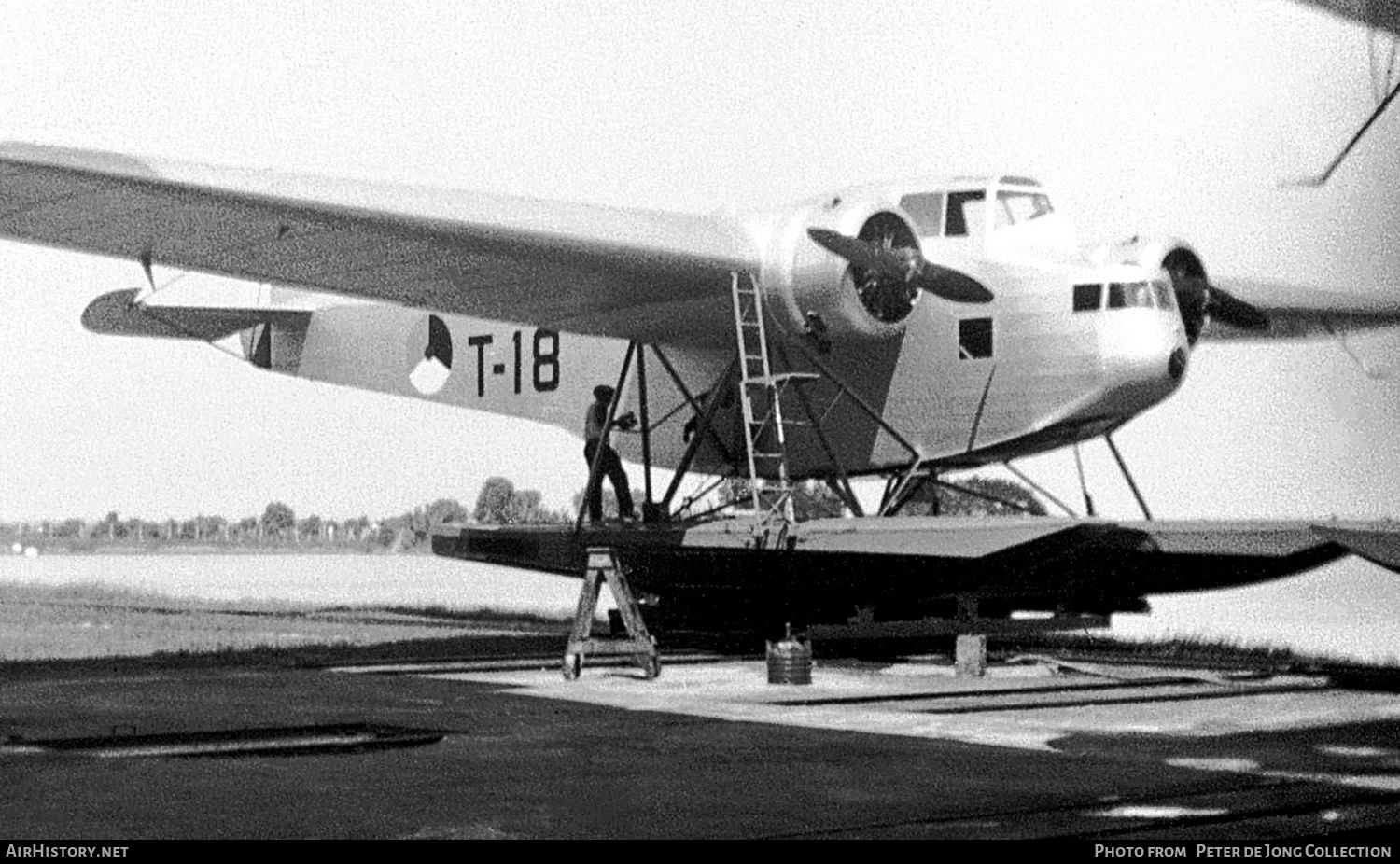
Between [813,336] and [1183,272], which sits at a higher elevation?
[1183,272]

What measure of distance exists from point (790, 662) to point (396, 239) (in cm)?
430

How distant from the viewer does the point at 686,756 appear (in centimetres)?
820

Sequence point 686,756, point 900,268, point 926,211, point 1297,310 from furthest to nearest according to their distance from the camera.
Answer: point 1297,310
point 926,211
point 900,268
point 686,756

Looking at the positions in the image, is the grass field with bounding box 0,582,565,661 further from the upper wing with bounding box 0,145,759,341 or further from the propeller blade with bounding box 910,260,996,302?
the propeller blade with bounding box 910,260,996,302

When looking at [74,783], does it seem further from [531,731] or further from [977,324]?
[977,324]

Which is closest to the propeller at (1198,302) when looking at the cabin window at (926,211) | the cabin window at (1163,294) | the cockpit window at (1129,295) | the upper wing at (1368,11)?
the cabin window at (1163,294)

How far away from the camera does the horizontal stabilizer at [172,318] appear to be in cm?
2050

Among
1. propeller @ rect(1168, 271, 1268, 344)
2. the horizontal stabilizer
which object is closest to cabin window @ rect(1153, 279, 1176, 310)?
propeller @ rect(1168, 271, 1268, 344)

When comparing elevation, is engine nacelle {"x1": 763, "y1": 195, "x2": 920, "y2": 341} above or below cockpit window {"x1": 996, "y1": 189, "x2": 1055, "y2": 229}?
below

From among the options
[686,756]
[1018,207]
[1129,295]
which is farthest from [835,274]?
[686,756]

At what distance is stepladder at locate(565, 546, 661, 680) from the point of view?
490 inches

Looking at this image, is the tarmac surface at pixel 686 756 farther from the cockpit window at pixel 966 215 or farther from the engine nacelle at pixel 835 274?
the cockpit window at pixel 966 215

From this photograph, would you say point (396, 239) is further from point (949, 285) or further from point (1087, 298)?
point (1087, 298)

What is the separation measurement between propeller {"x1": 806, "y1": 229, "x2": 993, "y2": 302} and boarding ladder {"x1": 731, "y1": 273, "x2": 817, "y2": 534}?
0.79 meters
